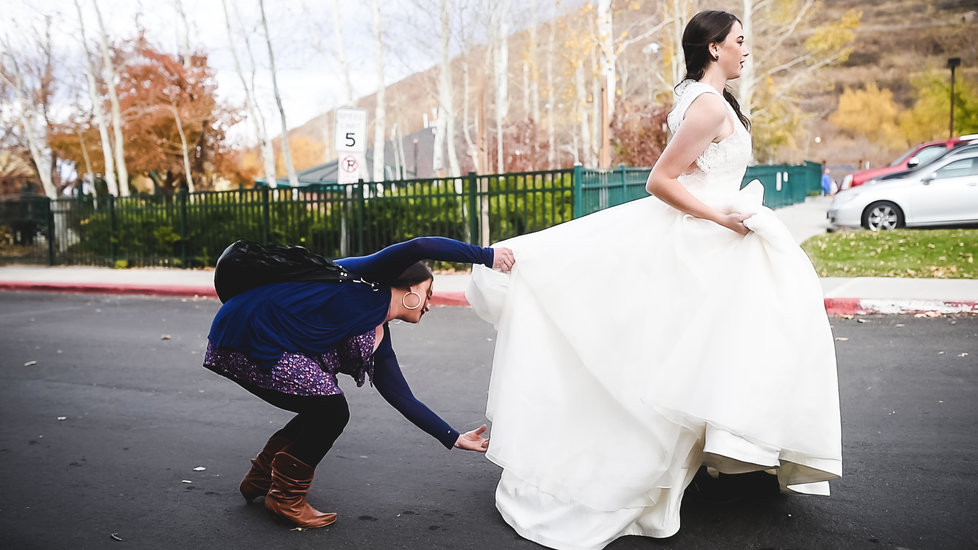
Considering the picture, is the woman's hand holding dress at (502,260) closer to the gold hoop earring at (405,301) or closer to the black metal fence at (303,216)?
the gold hoop earring at (405,301)

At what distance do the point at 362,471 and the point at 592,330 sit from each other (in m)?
1.76

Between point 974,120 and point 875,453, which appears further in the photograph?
point 974,120

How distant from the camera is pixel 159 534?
383cm

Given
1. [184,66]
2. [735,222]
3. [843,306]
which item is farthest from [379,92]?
[735,222]

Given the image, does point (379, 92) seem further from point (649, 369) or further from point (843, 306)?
point (649, 369)

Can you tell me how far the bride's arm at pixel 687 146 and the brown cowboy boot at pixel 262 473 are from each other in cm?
205

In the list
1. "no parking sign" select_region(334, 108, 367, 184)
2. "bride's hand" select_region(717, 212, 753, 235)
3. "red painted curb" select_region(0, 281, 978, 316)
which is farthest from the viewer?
"no parking sign" select_region(334, 108, 367, 184)

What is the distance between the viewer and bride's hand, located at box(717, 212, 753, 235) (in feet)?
11.4

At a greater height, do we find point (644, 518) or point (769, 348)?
point (769, 348)

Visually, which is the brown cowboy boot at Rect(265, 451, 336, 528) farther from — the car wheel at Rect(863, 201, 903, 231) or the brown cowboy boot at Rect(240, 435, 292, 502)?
the car wheel at Rect(863, 201, 903, 231)

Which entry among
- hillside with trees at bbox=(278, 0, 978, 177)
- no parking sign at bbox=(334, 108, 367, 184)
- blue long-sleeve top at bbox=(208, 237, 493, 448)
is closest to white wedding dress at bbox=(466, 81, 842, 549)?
blue long-sleeve top at bbox=(208, 237, 493, 448)

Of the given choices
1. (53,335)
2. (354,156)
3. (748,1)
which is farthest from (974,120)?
(53,335)

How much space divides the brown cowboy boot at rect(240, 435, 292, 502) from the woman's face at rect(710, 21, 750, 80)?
2.59m

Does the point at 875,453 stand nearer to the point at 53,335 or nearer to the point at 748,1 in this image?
the point at 53,335
